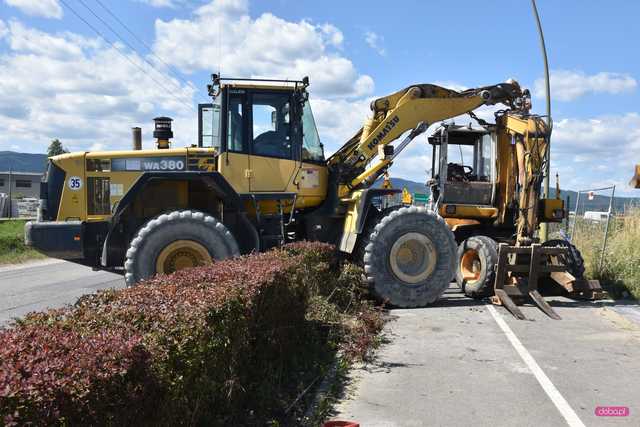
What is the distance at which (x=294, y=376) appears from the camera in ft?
20.1

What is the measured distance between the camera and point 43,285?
13664 mm

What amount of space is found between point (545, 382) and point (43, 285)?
37.4 ft

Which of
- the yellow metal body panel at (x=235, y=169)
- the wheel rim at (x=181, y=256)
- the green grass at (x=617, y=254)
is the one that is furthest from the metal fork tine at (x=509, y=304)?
the wheel rim at (x=181, y=256)

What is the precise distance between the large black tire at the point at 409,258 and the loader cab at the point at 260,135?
1.80m

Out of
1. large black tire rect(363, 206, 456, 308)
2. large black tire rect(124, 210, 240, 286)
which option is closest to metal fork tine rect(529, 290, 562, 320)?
large black tire rect(363, 206, 456, 308)

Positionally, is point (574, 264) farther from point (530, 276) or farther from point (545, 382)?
point (545, 382)

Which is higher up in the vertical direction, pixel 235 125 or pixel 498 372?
pixel 235 125

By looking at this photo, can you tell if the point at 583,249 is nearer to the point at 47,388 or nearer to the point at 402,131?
the point at 402,131

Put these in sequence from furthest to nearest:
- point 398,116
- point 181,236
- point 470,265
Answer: point 470,265, point 398,116, point 181,236

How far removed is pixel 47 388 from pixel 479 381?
464 centimetres

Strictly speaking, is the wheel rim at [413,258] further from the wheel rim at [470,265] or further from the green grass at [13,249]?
the green grass at [13,249]

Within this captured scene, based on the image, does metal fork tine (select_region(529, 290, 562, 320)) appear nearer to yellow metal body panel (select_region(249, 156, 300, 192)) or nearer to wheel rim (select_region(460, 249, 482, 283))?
wheel rim (select_region(460, 249, 482, 283))

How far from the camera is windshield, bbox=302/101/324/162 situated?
1042cm

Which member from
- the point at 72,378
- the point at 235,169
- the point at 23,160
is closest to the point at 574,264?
the point at 235,169
